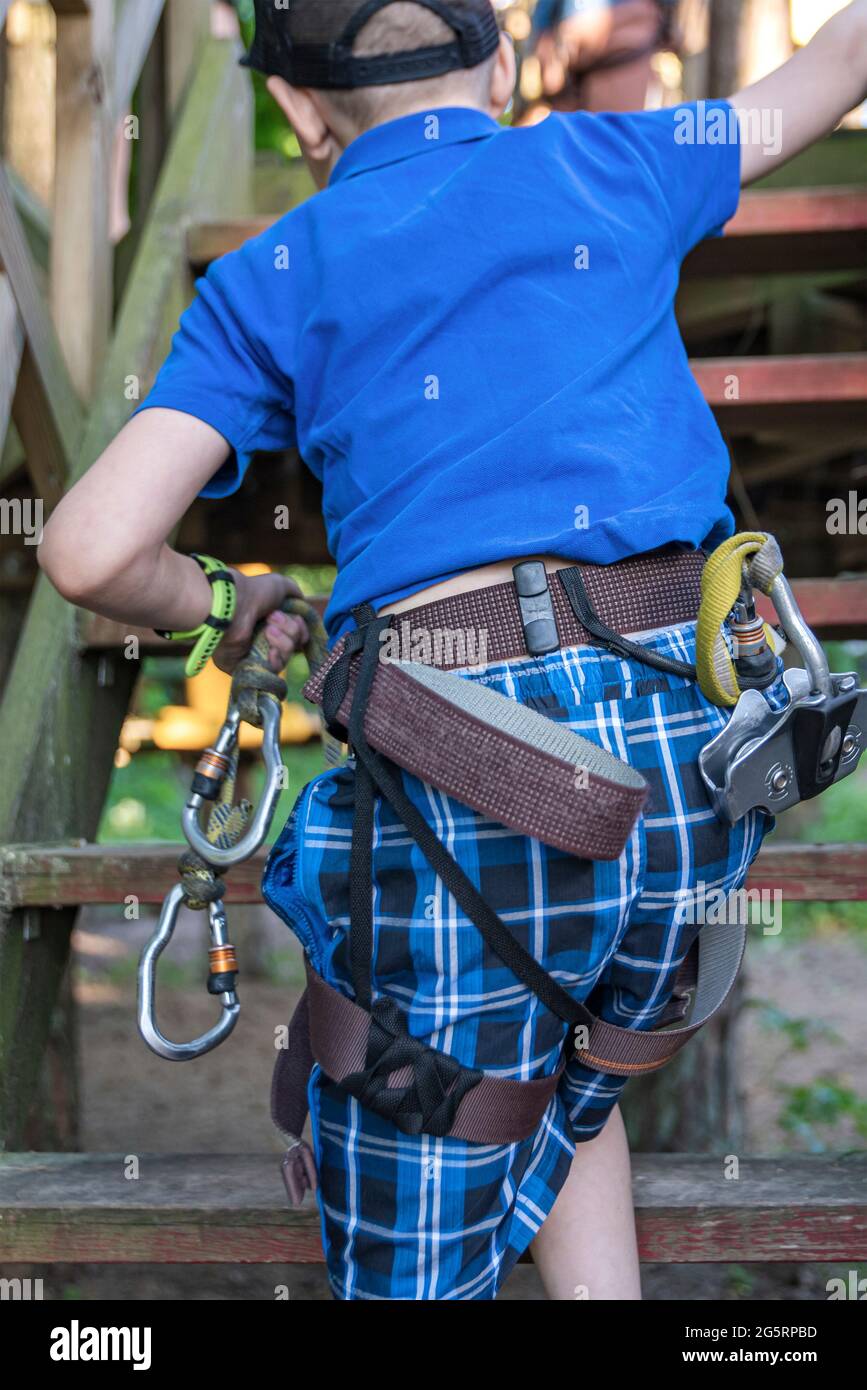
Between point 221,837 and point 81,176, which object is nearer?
point 221,837

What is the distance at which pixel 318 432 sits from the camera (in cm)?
133

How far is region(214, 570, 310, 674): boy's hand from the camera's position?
152 cm

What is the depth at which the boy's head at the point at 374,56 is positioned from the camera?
4.35 ft

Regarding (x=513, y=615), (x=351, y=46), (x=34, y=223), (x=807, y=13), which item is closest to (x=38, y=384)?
(x=34, y=223)

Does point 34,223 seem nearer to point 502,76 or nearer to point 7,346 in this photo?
point 7,346

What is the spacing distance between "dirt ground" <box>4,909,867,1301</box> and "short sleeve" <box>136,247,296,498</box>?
1592mm

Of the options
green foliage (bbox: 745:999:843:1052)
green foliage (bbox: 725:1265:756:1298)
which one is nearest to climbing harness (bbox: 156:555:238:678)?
green foliage (bbox: 725:1265:756:1298)

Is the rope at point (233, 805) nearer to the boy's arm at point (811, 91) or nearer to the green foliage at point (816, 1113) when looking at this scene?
the boy's arm at point (811, 91)

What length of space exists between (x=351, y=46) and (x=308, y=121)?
11 centimetres

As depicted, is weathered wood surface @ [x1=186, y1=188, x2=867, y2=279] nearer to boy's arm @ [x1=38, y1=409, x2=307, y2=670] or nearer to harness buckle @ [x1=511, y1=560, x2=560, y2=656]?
boy's arm @ [x1=38, y1=409, x2=307, y2=670]

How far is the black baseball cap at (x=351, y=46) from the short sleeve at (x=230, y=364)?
0.19m

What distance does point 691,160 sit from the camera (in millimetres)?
1433

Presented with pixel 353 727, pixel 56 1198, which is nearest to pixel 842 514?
pixel 353 727
